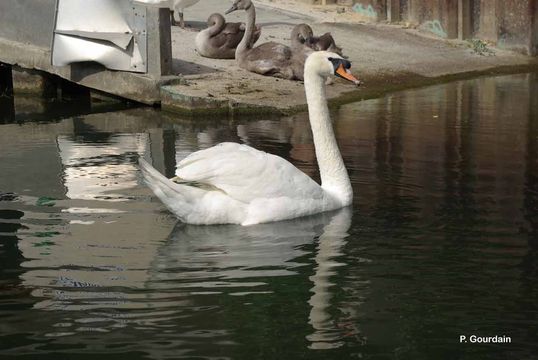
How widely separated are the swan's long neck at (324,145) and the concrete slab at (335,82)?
4.16 metres

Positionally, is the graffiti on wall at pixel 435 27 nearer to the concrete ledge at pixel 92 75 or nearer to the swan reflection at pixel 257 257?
the concrete ledge at pixel 92 75

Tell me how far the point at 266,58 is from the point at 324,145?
20.0 ft

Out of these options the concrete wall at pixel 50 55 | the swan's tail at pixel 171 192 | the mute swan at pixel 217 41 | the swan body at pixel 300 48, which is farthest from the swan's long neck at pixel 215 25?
the swan's tail at pixel 171 192

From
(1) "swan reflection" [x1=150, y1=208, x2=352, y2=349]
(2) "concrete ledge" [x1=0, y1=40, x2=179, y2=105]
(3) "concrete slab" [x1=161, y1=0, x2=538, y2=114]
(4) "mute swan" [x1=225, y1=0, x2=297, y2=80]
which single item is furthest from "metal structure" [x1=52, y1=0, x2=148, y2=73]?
(1) "swan reflection" [x1=150, y1=208, x2=352, y2=349]

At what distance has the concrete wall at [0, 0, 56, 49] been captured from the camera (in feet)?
52.7

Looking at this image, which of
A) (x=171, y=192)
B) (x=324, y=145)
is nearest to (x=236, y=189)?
(x=171, y=192)

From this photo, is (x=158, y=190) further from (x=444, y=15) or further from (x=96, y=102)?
(x=444, y=15)

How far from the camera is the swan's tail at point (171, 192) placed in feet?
28.2

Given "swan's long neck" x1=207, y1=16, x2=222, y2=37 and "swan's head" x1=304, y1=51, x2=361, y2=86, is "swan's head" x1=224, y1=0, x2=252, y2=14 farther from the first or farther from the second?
"swan's head" x1=304, y1=51, x2=361, y2=86

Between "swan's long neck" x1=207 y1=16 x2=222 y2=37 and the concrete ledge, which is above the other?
"swan's long neck" x1=207 y1=16 x2=222 y2=37

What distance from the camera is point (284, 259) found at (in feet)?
26.7

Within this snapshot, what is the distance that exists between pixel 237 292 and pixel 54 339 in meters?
1.26

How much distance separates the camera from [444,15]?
18.4 meters

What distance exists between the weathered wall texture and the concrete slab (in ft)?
0.72
